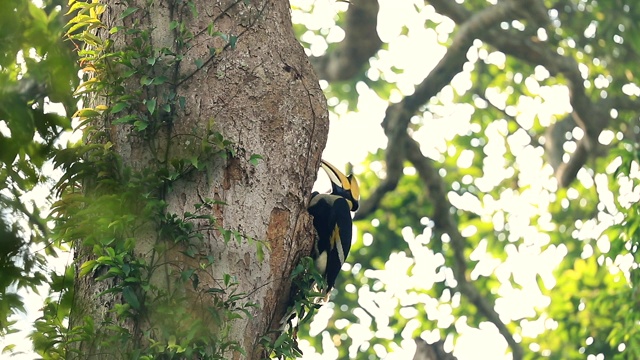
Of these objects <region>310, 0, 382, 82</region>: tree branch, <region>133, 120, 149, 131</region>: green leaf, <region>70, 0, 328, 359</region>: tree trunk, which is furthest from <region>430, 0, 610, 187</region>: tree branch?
<region>133, 120, 149, 131</region>: green leaf

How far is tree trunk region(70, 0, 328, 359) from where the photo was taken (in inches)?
119

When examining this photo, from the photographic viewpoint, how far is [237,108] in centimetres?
336

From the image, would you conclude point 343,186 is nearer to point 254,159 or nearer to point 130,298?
point 254,159

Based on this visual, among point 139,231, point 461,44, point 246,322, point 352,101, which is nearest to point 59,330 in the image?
point 139,231

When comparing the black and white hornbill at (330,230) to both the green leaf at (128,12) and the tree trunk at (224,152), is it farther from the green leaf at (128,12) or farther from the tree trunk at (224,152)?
the green leaf at (128,12)

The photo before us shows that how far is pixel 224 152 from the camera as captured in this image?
3.20 metres

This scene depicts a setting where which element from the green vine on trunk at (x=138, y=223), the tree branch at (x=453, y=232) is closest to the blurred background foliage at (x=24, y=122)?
the green vine on trunk at (x=138, y=223)

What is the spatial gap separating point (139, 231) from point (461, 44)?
213 inches

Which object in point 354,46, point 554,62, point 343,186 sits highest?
point 354,46

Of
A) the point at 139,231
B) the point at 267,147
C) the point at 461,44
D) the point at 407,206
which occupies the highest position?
the point at 461,44

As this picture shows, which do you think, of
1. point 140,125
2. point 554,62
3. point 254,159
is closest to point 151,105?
point 140,125

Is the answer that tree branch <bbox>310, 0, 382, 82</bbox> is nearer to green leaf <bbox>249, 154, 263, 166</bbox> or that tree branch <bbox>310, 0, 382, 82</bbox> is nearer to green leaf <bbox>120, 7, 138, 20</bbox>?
green leaf <bbox>120, 7, 138, 20</bbox>

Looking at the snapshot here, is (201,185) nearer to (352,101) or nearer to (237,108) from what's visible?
(237,108)

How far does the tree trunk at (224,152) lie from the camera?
3.04 metres
